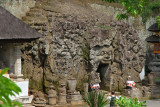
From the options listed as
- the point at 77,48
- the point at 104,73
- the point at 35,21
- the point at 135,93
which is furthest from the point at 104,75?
the point at 35,21

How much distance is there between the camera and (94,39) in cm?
1955

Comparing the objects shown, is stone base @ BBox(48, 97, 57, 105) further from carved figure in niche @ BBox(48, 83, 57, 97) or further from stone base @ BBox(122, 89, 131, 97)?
stone base @ BBox(122, 89, 131, 97)

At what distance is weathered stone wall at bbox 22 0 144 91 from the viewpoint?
57.7 feet

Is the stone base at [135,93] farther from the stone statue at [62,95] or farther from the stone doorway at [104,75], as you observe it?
the stone statue at [62,95]

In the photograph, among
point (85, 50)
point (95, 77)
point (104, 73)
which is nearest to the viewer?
point (95, 77)

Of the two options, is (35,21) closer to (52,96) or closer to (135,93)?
(52,96)

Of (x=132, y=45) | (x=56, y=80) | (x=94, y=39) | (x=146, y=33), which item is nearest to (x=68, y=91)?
(x=56, y=80)

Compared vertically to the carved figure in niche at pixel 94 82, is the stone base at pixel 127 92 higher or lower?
lower

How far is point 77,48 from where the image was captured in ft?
62.6

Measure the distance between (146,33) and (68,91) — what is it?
486 inches

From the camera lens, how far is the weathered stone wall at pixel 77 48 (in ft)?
57.7

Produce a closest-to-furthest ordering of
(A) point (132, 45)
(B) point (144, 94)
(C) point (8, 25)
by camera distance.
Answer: (C) point (8, 25) < (B) point (144, 94) < (A) point (132, 45)

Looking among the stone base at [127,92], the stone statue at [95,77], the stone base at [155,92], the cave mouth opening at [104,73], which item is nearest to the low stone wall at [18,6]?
the stone statue at [95,77]

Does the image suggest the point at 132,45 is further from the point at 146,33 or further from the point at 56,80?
the point at 56,80
